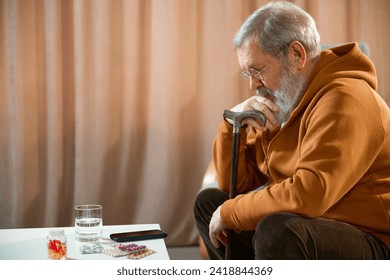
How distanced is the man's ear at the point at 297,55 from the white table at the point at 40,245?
23.8 inches

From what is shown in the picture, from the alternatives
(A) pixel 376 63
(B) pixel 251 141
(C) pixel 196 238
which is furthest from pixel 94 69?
(A) pixel 376 63

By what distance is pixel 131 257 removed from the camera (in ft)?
4.59

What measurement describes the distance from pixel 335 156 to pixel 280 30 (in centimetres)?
39

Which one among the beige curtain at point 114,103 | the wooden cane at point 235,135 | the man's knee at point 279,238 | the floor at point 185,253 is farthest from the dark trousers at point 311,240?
the beige curtain at point 114,103

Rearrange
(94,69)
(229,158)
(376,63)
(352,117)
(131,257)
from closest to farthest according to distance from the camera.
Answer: (352,117) < (131,257) < (229,158) < (94,69) < (376,63)

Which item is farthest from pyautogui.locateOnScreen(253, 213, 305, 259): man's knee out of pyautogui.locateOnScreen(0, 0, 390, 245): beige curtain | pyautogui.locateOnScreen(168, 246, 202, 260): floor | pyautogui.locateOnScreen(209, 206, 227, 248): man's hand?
pyautogui.locateOnScreen(0, 0, 390, 245): beige curtain

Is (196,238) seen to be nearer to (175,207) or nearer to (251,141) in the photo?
(175,207)

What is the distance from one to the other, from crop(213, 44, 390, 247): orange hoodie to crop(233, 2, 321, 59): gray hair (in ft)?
0.20

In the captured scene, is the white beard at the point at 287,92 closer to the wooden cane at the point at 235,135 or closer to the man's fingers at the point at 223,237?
the wooden cane at the point at 235,135

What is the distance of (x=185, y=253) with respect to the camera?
108 inches

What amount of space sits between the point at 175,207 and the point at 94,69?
31.7 inches

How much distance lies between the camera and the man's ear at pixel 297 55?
57.6 inches

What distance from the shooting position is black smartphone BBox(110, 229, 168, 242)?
61.9 inches

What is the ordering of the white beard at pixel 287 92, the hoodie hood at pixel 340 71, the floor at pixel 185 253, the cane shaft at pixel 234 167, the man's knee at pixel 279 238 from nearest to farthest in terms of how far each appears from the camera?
1. the man's knee at pixel 279 238
2. the hoodie hood at pixel 340 71
3. the white beard at pixel 287 92
4. the cane shaft at pixel 234 167
5. the floor at pixel 185 253
